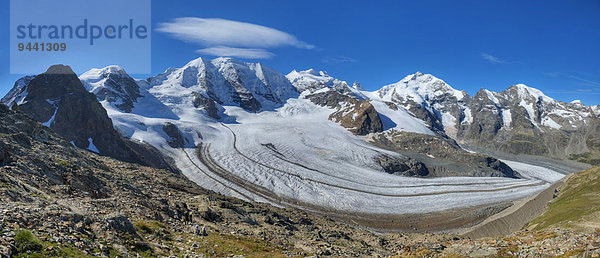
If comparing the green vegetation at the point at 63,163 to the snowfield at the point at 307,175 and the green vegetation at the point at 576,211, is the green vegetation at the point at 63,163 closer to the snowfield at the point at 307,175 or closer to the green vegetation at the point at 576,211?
the green vegetation at the point at 576,211

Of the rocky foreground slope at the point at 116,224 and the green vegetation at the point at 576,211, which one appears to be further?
the green vegetation at the point at 576,211

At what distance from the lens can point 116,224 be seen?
Answer: 682 inches

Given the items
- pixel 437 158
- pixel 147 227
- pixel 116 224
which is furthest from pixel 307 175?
pixel 116 224

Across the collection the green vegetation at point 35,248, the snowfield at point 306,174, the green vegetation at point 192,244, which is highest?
the green vegetation at point 35,248

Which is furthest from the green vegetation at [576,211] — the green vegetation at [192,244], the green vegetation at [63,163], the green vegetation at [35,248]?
the green vegetation at [63,163]

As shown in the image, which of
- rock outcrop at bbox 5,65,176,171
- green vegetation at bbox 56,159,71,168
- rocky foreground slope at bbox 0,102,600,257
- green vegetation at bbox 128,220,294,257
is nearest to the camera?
rocky foreground slope at bbox 0,102,600,257

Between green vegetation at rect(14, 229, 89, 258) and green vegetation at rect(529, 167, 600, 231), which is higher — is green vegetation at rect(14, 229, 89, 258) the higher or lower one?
the higher one

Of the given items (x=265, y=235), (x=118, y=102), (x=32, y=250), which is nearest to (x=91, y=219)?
(x=32, y=250)

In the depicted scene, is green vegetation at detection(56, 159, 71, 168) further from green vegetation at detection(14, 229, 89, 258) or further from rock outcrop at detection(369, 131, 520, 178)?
rock outcrop at detection(369, 131, 520, 178)

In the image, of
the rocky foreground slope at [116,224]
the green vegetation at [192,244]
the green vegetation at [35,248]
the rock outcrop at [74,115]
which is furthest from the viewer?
the rock outcrop at [74,115]

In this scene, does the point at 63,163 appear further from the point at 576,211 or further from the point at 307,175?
the point at 307,175

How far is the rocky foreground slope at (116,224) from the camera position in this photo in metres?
13.8

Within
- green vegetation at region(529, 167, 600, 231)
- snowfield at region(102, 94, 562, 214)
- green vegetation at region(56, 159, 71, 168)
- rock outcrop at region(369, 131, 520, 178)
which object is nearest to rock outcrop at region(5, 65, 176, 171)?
snowfield at region(102, 94, 562, 214)

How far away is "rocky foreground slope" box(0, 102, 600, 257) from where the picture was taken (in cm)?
1375
